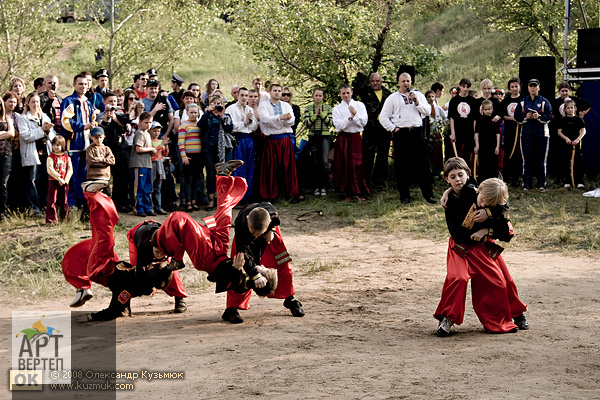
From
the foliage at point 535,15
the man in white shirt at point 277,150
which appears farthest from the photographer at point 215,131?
the foliage at point 535,15

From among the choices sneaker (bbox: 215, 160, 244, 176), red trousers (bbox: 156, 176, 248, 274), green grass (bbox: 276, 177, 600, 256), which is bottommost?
green grass (bbox: 276, 177, 600, 256)

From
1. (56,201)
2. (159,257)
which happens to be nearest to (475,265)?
(159,257)

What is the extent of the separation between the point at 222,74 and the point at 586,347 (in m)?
26.1

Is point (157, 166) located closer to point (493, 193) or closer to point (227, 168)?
point (227, 168)

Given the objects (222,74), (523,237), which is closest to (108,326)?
(523,237)

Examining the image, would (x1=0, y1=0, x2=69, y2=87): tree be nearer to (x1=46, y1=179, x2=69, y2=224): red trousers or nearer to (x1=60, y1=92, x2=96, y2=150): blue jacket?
(x1=60, y1=92, x2=96, y2=150): blue jacket

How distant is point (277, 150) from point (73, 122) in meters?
3.42

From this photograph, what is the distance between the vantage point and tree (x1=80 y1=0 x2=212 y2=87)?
18.7 m

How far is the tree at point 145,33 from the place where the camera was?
18688 mm

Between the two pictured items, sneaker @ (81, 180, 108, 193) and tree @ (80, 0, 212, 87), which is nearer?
sneaker @ (81, 180, 108, 193)

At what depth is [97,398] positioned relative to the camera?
5055 millimetres

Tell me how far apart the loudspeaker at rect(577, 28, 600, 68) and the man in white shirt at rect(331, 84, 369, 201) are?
184 inches

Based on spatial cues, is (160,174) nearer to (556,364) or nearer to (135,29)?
(556,364)

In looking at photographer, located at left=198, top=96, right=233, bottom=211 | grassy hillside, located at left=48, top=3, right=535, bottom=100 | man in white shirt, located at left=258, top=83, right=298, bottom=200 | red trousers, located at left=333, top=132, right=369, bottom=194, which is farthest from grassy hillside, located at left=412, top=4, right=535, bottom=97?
photographer, located at left=198, top=96, right=233, bottom=211
